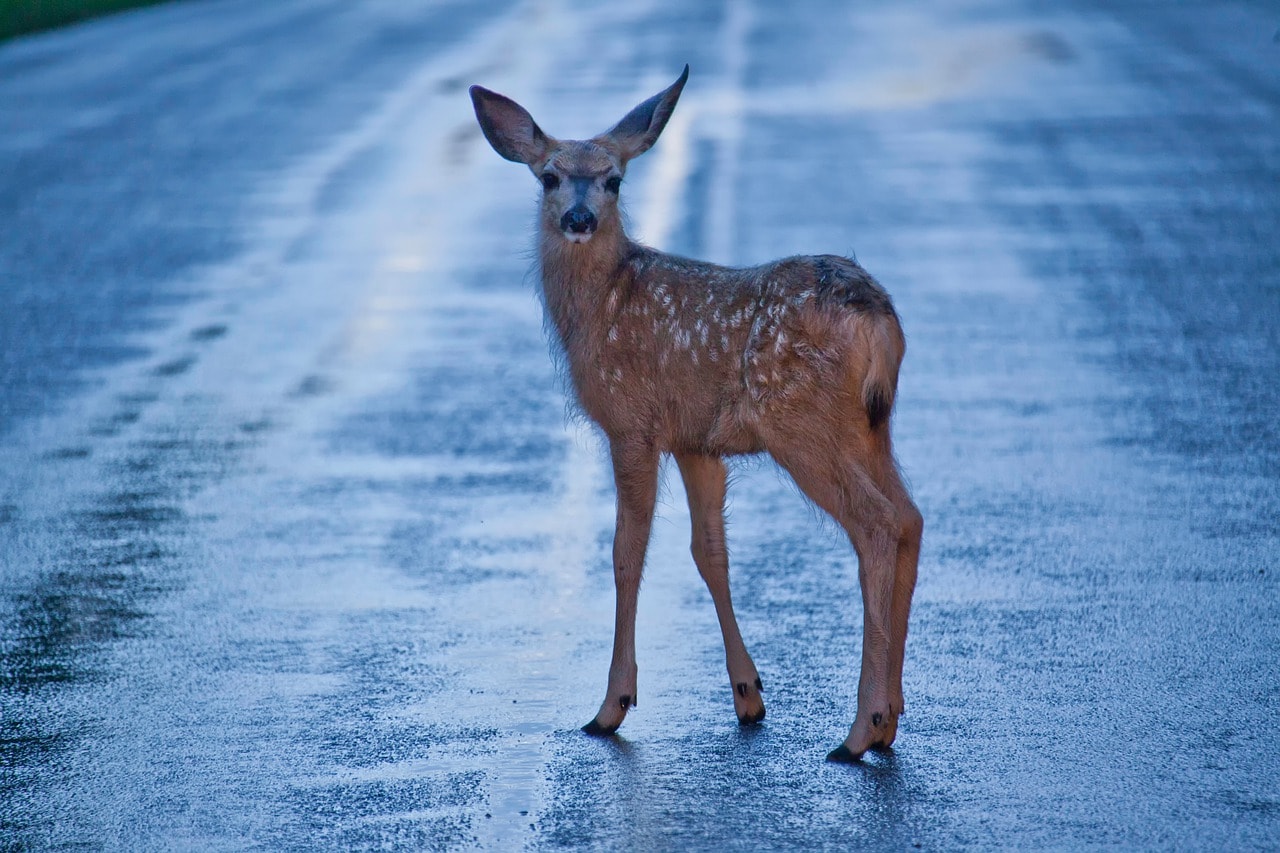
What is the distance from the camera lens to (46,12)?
2981cm

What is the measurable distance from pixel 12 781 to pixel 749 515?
4.13 metres

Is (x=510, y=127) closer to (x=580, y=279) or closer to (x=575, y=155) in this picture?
(x=575, y=155)

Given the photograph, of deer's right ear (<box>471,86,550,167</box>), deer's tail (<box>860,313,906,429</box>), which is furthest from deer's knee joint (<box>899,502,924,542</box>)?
deer's right ear (<box>471,86,550,167</box>)

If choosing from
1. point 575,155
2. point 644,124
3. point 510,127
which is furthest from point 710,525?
point 510,127

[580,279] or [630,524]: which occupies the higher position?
[580,279]

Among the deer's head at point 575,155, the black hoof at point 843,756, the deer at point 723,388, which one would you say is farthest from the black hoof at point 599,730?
the deer's head at point 575,155

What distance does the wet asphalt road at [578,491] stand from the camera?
6180 mm

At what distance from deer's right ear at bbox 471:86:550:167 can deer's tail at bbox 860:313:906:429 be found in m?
1.80

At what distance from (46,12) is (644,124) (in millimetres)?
24175

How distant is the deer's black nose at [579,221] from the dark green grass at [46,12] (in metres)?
22.3

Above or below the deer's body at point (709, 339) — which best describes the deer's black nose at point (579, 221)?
above

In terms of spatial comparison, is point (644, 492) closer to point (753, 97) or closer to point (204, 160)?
point (204, 160)

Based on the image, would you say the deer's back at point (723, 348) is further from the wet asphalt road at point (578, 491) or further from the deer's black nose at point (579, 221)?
the wet asphalt road at point (578, 491)

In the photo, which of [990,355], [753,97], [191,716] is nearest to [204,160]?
[753,97]
